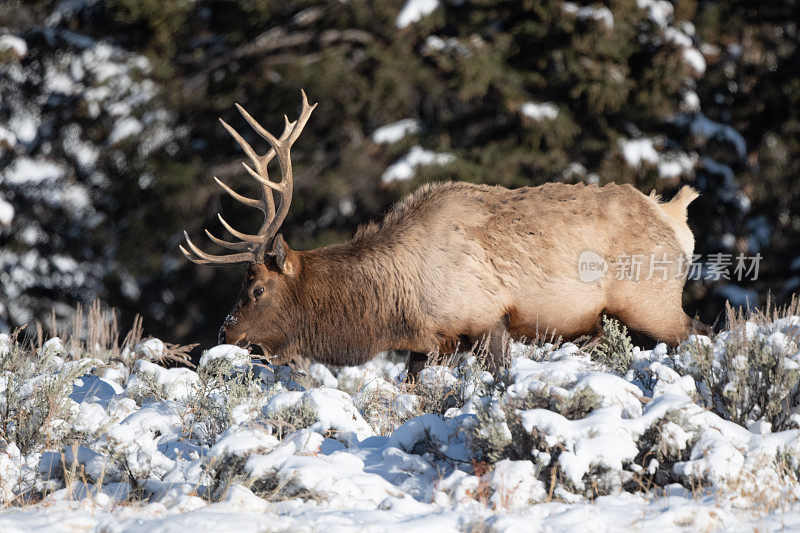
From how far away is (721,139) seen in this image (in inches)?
450

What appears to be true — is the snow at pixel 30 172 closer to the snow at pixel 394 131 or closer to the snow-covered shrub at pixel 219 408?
the snow at pixel 394 131

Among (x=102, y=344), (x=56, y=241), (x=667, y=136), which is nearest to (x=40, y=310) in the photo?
(x=56, y=241)

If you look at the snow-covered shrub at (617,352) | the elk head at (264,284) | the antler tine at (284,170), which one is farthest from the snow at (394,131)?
the snow-covered shrub at (617,352)

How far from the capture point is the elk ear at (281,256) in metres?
6.03

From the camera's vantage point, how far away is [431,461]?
3.49 m

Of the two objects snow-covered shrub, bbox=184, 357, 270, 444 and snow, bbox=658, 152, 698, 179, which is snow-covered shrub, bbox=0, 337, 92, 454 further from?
snow, bbox=658, 152, 698, 179

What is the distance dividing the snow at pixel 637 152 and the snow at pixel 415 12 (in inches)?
128

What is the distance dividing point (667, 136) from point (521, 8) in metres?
2.75

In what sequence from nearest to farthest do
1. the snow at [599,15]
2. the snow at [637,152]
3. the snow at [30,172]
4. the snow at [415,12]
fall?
the snow at [599,15] → the snow at [637,152] → the snow at [415,12] → the snow at [30,172]

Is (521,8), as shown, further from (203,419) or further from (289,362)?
(203,419)

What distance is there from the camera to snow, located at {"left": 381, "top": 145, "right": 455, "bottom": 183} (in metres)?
10.5

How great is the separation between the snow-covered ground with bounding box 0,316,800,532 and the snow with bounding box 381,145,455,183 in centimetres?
641

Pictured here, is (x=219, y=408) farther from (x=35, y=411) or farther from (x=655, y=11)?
(x=655, y=11)

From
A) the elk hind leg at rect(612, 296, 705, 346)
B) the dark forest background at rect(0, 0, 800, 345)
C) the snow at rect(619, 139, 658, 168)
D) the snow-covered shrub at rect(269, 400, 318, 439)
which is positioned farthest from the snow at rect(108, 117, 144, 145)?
the snow-covered shrub at rect(269, 400, 318, 439)
